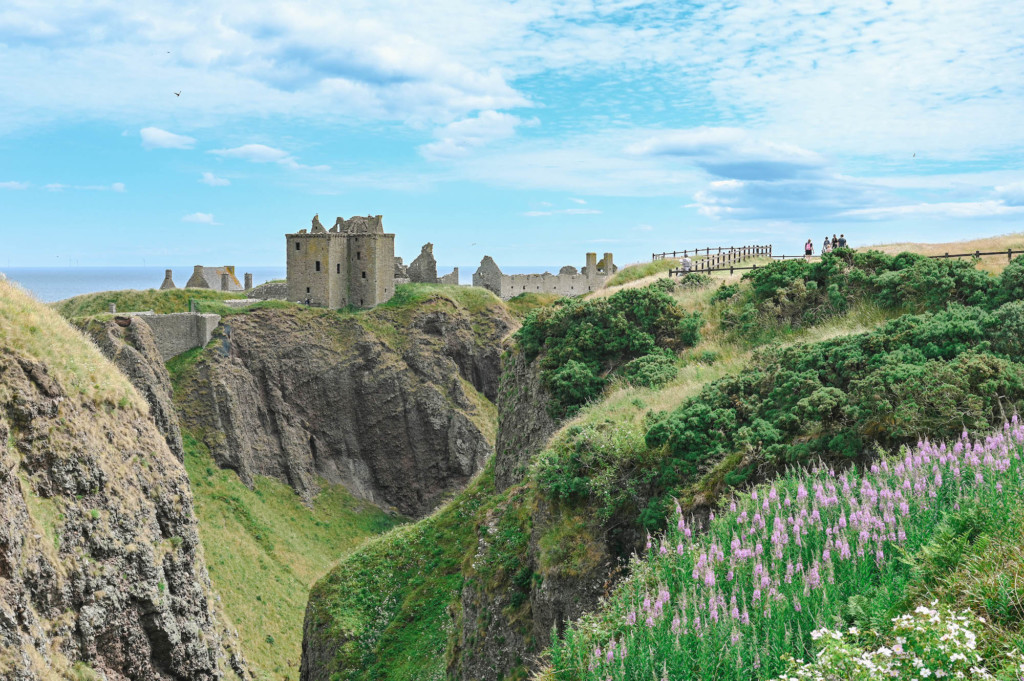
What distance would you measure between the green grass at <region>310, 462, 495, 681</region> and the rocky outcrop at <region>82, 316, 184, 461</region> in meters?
11.7

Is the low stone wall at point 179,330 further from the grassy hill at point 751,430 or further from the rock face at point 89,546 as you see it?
the rock face at point 89,546

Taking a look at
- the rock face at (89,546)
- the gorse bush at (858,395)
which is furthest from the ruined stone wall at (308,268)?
the gorse bush at (858,395)

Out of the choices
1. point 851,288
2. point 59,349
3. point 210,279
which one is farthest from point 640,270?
point 210,279

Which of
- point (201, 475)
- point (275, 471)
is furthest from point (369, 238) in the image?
point (201, 475)

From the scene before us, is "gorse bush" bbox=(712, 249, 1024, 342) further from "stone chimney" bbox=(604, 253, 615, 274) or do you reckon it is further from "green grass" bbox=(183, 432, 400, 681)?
"stone chimney" bbox=(604, 253, 615, 274)

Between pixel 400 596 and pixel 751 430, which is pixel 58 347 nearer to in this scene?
pixel 751 430

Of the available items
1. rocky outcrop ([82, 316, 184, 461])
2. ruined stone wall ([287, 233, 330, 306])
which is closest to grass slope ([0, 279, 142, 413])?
rocky outcrop ([82, 316, 184, 461])

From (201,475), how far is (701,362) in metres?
37.3

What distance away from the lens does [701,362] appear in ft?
84.3

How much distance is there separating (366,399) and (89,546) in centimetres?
5031

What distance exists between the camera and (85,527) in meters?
17.9

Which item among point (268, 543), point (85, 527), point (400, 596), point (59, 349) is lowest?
point (268, 543)

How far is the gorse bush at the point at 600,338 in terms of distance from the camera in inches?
1054

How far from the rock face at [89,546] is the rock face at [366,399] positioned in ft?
131
